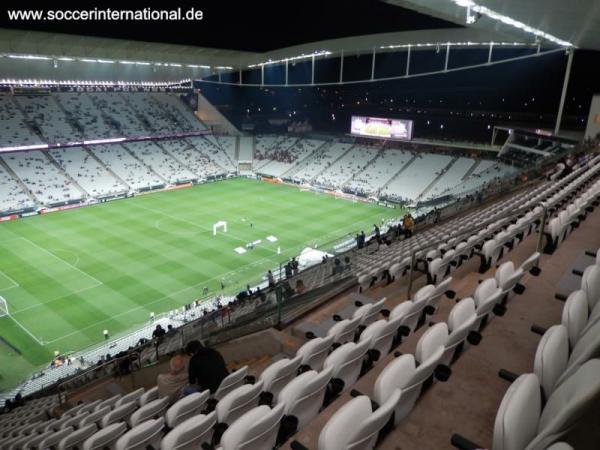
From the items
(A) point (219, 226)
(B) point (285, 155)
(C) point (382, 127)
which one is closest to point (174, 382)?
(A) point (219, 226)

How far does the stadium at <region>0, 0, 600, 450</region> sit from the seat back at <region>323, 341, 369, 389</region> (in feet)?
0.09

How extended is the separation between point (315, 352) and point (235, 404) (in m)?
1.11

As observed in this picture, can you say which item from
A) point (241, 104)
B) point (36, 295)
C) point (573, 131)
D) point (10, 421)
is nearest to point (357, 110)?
point (241, 104)

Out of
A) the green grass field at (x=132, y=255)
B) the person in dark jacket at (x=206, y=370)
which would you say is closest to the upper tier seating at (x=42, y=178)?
the green grass field at (x=132, y=255)

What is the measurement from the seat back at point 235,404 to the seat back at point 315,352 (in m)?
0.73

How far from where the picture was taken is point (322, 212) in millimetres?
42188

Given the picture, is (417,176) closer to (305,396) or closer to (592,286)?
(592,286)

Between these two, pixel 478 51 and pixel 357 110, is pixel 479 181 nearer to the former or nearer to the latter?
pixel 478 51

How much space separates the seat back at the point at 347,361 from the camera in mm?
4430

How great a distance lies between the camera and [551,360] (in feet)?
9.92

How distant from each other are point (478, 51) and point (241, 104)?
3818 cm

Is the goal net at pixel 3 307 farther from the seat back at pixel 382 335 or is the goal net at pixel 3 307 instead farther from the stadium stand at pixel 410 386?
the seat back at pixel 382 335

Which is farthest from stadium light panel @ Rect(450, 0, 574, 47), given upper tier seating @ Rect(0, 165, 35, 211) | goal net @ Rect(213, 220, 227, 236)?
upper tier seating @ Rect(0, 165, 35, 211)

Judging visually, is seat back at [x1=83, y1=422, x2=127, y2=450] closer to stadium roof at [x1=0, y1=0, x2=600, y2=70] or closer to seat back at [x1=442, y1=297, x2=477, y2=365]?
seat back at [x1=442, y1=297, x2=477, y2=365]
